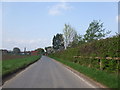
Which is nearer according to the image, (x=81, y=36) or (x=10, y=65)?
(x=10, y=65)

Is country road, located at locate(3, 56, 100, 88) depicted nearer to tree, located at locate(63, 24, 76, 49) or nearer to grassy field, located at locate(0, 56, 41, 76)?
grassy field, located at locate(0, 56, 41, 76)

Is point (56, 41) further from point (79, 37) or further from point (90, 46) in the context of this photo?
point (90, 46)

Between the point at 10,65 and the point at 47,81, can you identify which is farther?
the point at 10,65

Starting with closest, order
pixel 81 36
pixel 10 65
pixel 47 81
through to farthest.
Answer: pixel 47 81
pixel 10 65
pixel 81 36

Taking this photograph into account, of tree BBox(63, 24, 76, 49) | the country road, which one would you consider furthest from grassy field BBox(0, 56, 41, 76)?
tree BBox(63, 24, 76, 49)

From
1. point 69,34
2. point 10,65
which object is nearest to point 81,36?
point 69,34

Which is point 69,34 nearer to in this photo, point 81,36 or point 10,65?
point 81,36

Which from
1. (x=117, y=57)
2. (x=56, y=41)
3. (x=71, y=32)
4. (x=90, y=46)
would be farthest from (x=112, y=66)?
(x=56, y=41)

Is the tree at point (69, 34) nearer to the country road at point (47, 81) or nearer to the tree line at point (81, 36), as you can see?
the tree line at point (81, 36)

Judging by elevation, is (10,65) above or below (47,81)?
above

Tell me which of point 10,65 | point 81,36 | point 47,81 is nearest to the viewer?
point 47,81

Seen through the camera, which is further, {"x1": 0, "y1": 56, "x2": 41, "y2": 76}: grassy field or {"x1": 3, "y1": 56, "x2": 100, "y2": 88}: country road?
{"x1": 0, "y1": 56, "x2": 41, "y2": 76}: grassy field

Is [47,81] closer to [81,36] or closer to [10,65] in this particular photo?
[10,65]

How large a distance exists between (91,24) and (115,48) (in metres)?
43.5
